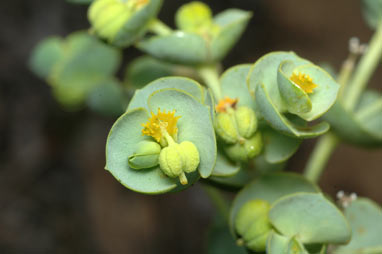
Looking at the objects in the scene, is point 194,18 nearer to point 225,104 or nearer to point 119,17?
point 119,17

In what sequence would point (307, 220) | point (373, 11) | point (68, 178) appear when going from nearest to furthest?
point (307, 220)
point (373, 11)
point (68, 178)

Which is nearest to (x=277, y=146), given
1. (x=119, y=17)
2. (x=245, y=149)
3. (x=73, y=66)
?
(x=245, y=149)

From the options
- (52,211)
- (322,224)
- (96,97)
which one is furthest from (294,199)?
(52,211)

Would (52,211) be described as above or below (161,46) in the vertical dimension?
below

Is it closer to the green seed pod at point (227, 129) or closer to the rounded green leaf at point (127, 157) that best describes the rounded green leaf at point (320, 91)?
the green seed pod at point (227, 129)

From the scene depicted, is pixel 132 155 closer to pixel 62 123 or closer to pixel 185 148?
pixel 185 148

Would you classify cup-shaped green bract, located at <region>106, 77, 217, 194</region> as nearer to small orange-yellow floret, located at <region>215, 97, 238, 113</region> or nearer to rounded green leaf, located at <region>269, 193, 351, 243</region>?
small orange-yellow floret, located at <region>215, 97, 238, 113</region>
